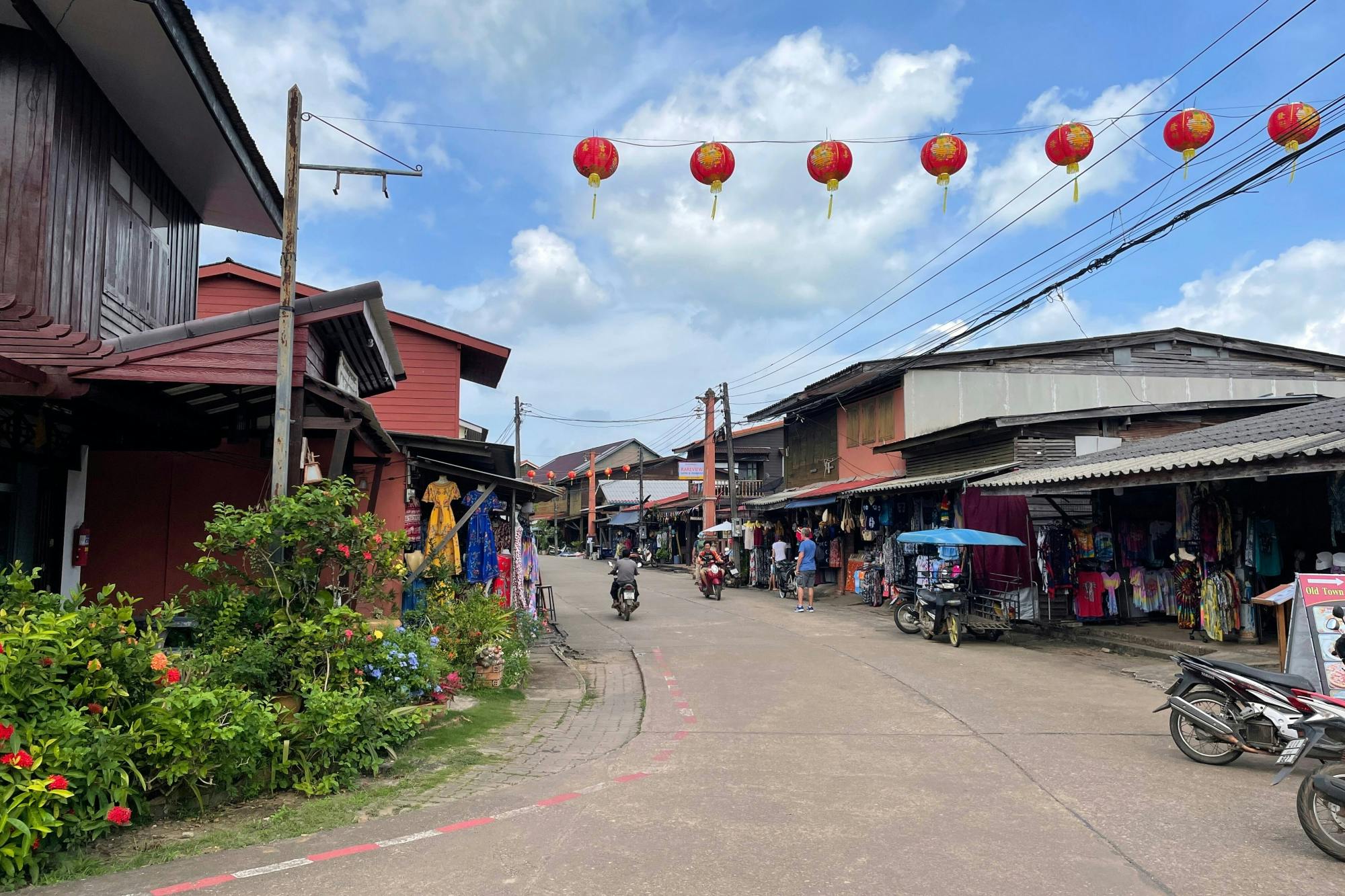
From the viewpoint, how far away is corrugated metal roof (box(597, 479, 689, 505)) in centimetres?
5709

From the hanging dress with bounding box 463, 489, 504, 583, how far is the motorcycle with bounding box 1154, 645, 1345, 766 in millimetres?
10194

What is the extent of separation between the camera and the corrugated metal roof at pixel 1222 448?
10555 mm

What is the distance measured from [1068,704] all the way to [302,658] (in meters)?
7.80

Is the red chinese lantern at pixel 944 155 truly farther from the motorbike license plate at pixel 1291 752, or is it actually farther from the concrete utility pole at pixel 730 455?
the concrete utility pole at pixel 730 455

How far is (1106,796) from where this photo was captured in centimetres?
609

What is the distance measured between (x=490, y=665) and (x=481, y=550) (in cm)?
462

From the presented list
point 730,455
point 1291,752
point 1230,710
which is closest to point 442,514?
point 1230,710

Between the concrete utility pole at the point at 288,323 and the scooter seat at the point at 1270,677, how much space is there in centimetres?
761

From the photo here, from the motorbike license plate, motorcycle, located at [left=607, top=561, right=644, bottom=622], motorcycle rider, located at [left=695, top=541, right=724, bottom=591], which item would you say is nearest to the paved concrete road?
the motorbike license plate

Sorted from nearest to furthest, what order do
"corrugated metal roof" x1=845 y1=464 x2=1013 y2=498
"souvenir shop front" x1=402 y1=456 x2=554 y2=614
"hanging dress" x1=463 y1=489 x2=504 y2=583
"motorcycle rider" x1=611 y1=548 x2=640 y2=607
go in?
"souvenir shop front" x1=402 y1=456 x2=554 y2=614, "hanging dress" x1=463 y1=489 x2=504 y2=583, "corrugated metal roof" x1=845 y1=464 x2=1013 y2=498, "motorcycle rider" x1=611 y1=548 x2=640 y2=607

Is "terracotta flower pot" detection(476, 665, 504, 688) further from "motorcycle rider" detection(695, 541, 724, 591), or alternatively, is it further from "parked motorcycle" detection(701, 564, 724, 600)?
"motorcycle rider" detection(695, 541, 724, 591)

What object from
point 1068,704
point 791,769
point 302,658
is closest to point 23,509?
point 302,658

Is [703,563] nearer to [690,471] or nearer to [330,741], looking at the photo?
[690,471]

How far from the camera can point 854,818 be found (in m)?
5.59
